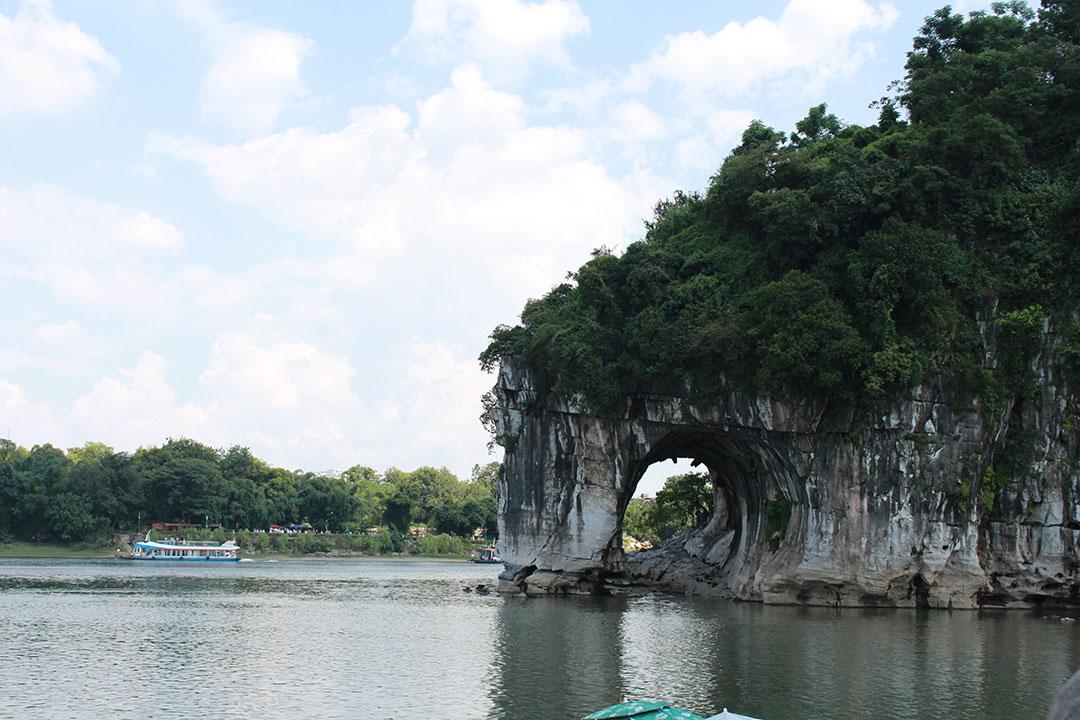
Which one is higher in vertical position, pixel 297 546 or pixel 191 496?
pixel 191 496

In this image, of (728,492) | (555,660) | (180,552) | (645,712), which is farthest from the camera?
(180,552)

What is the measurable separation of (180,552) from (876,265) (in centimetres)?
5468

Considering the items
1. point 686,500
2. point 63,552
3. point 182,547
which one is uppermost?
point 686,500

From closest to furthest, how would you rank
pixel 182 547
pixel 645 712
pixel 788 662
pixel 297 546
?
1. pixel 645 712
2. pixel 788 662
3. pixel 182 547
4. pixel 297 546

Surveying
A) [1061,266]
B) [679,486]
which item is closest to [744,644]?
[1061,266]

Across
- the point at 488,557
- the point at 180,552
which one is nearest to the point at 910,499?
the point at 488,557

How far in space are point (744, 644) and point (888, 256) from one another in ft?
47.5

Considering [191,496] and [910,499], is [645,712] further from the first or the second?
[191,496]

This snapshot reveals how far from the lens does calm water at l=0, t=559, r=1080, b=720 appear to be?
1716 cm

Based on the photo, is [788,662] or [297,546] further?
[297,546]

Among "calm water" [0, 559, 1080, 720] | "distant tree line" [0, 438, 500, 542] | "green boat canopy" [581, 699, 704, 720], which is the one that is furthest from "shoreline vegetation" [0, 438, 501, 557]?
"green boat canopy" [581, 699, 704, 720]

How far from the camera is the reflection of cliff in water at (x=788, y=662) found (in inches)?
682

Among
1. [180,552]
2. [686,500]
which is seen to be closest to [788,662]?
[686,500]

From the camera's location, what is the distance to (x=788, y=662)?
69.9 feet
